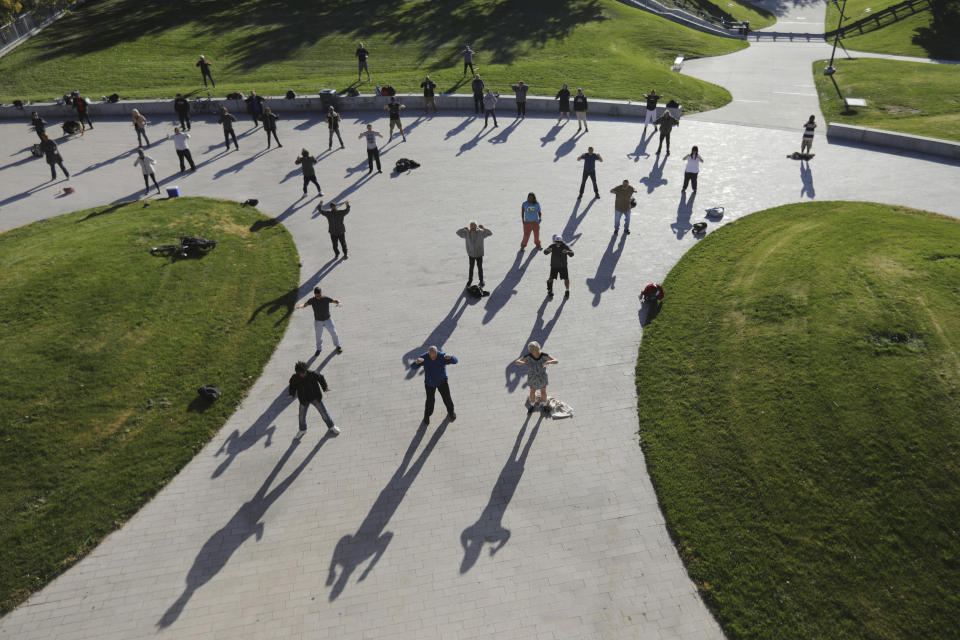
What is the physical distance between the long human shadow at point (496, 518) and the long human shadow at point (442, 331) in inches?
128

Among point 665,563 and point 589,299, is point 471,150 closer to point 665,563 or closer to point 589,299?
point 589,299

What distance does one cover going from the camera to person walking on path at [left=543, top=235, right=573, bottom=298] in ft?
45.3

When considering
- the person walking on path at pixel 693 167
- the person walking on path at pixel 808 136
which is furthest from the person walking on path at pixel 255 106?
the person walking on path at pixel 808 136

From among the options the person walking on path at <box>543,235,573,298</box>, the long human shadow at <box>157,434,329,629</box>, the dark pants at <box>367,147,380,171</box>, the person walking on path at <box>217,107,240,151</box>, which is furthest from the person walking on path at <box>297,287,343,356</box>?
the person walking on path at <box>217,107,240,151</box>

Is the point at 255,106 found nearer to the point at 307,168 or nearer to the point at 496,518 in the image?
the point at 307,168

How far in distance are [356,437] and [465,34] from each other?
34630 millimetres

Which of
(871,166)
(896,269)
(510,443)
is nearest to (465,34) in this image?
(871,166)

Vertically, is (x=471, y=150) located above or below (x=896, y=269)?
above

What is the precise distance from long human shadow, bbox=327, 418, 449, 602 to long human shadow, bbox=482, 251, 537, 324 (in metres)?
4.50

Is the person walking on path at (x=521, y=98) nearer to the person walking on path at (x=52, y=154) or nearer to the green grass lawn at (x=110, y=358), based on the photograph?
the green grass lawn at (x=110, y=358)

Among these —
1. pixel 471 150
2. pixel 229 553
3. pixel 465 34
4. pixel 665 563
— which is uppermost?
pixel 465 34

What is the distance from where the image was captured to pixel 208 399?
1181cm

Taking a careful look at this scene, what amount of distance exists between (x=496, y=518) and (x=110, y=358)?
941 centimetres

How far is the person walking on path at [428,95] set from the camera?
26688 millimetres
